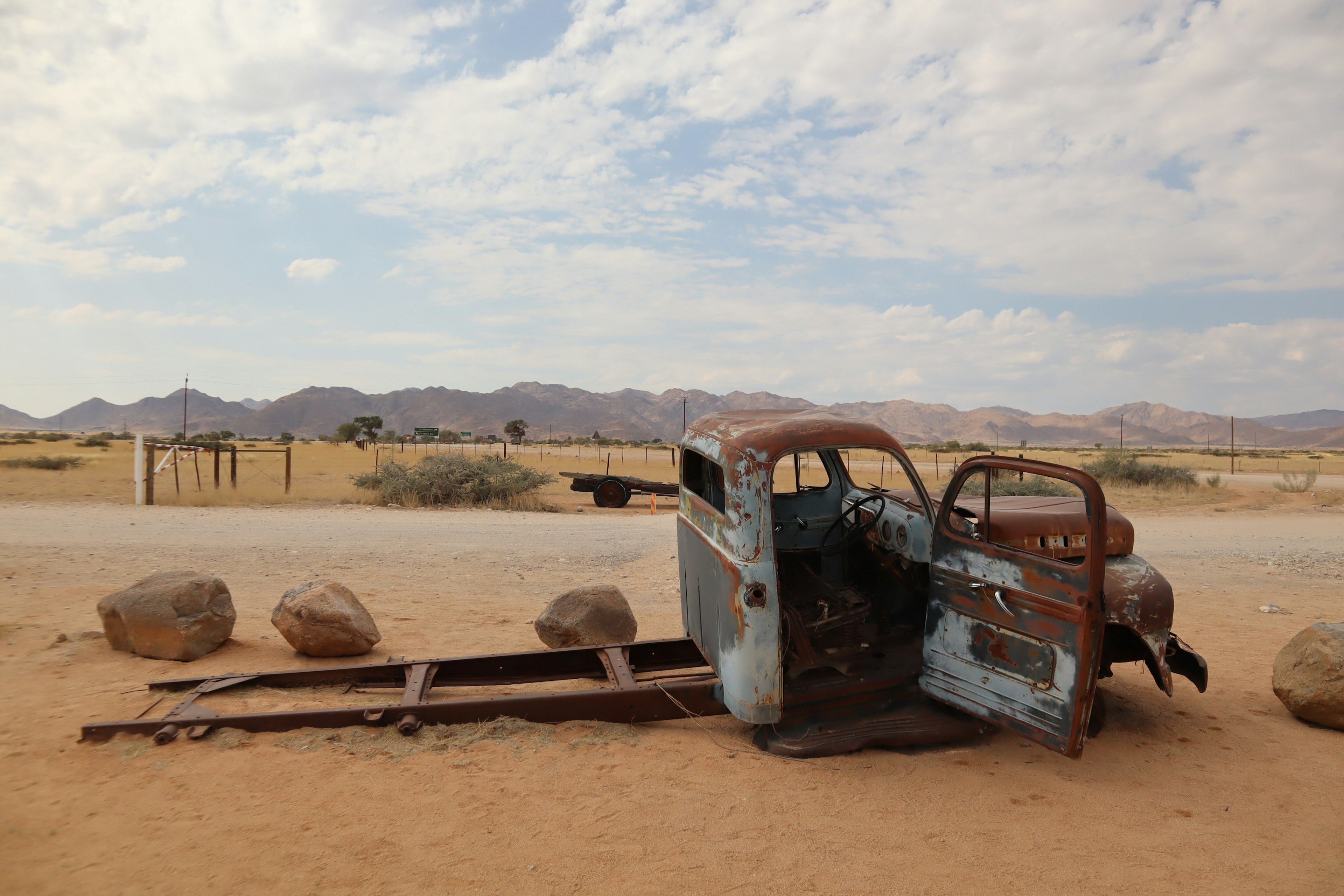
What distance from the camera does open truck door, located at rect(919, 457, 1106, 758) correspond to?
3697 millimetres

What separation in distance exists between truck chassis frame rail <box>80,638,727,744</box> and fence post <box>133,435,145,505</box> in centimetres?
1459

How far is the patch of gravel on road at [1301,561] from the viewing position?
10820mm

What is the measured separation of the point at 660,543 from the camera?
13328mm

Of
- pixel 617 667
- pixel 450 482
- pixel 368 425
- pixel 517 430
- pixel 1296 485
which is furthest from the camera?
pixel 517 430

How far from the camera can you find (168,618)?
19.1ft

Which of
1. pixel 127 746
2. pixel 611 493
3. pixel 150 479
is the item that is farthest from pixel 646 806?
pixel 150 479

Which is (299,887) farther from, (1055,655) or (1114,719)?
(1114,719)

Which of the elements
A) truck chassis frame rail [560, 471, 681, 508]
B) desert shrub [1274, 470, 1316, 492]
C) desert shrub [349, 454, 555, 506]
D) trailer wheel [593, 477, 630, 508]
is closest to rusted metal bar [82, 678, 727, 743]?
desert shrub [349, 454, 555, 506]

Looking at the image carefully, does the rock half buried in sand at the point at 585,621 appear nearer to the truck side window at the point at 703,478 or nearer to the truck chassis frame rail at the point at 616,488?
the truck side window at the point at 703,478

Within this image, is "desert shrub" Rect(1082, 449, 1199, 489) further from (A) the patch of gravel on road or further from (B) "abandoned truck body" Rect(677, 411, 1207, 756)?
(B) "abandoned truck body" Rect(677, 411, 1207, 756)

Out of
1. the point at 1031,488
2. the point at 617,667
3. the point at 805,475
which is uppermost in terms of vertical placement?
the point at 805,475

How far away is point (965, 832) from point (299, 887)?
299 centimetres

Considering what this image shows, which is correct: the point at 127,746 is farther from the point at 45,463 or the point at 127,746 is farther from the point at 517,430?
the point at 517,430

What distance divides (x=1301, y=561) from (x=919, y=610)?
989cm
